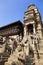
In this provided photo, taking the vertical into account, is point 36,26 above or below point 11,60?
above

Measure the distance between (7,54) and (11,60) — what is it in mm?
2552

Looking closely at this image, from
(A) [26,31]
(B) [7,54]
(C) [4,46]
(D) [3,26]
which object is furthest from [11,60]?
(D) [3,26]

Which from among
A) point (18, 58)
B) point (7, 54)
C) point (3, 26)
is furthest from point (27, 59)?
point (3, 26)

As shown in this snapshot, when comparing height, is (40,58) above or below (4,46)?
below

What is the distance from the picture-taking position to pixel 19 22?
39.9m

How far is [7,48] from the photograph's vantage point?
26.0 meters

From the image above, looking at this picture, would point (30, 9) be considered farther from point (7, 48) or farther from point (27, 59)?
point (27, 59)

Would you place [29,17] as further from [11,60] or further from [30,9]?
[11,60]

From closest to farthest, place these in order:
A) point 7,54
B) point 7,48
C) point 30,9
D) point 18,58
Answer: point 18,58
point 7,54
point 7,48
point 30,9

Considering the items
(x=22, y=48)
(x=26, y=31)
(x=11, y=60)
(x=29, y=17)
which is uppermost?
(x=29, y=17)

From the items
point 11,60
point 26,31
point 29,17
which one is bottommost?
point 11,60

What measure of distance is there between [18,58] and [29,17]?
20276mm

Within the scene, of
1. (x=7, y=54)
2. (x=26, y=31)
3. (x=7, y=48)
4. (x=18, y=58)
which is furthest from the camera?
(x=26, y=31)

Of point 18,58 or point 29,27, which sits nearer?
point 18,58
